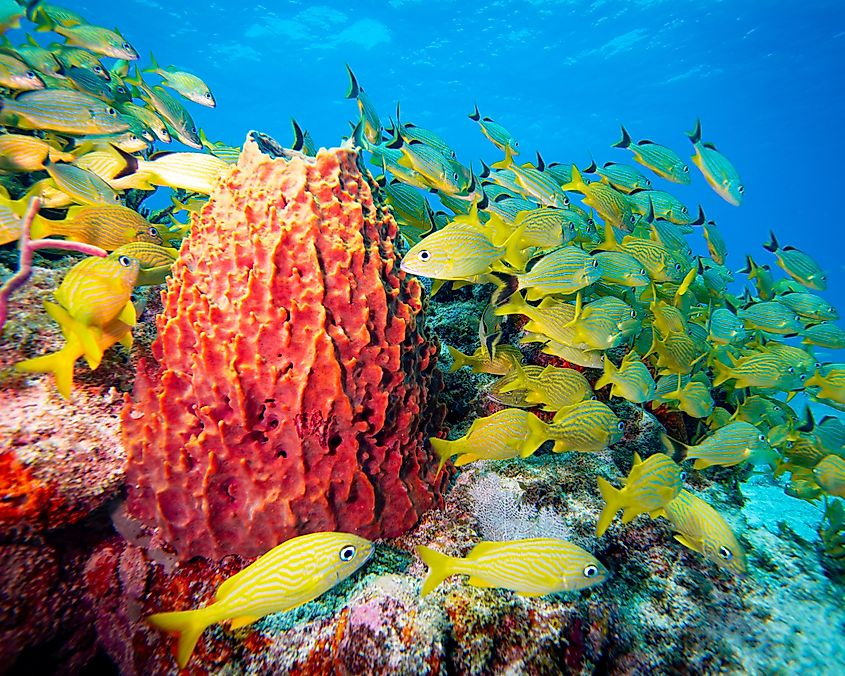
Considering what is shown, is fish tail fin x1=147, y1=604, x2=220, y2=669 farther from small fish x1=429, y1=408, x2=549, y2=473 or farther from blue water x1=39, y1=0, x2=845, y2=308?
blue water x1=39, y1=0, x2=845, y2=308

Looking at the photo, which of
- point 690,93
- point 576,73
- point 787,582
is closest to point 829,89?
point 690,93

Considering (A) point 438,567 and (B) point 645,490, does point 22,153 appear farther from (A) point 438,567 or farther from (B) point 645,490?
(B) point 645,490

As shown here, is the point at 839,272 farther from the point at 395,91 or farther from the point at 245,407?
the point at 245,407

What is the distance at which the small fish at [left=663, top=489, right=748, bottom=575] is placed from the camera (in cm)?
250

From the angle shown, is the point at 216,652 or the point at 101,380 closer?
the point at 216,652

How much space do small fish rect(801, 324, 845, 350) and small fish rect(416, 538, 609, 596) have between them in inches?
213

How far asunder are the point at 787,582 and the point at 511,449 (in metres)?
2.49

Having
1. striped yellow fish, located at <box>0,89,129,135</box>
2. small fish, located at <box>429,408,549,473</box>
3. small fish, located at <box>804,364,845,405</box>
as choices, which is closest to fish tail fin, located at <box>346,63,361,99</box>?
striped yellow fish, located at <box>0,89,129,135</box>

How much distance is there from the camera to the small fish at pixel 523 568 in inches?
74.7

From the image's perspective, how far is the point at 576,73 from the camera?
51438 millimetres

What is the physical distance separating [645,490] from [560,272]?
169 centimetres

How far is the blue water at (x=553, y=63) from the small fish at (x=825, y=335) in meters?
29.5

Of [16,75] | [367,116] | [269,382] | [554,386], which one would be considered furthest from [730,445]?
[16,75]

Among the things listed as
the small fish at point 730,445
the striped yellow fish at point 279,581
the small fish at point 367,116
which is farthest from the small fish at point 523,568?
the small fish at point 367,116
